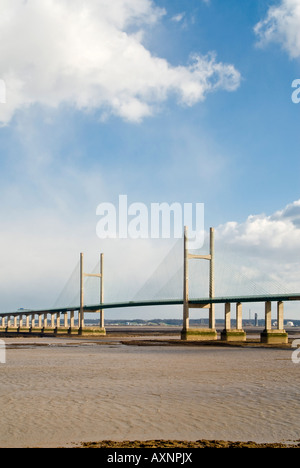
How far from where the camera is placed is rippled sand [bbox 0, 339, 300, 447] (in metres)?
9.21

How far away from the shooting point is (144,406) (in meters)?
12.1

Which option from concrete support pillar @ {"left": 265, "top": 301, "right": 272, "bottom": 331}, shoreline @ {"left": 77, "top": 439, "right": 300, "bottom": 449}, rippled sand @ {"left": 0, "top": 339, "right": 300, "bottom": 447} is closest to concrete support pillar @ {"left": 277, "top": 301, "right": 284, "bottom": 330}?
concrete support pillar @ {"left": 265, "top": 301, "right": 272, "bottom": 331}

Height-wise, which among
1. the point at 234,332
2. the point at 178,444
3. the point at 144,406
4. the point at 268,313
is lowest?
the point at 234,332

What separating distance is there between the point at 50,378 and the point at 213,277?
144ft

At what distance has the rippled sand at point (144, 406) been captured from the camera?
363 inches

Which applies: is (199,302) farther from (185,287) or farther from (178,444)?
(178,444)

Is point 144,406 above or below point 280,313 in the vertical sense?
above

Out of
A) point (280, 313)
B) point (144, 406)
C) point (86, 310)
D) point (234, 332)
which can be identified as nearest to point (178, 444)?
point (144, 406)

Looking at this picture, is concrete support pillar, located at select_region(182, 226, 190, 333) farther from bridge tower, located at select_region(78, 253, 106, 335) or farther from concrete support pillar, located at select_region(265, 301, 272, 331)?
bridge tower, located at select_region(78, 253, 106, 335)

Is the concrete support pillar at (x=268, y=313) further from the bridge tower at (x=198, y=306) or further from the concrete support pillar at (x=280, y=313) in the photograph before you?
the bridge tower at (x=198, y=306)

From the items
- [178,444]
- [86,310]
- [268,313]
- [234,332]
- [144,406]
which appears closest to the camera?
[178,444]

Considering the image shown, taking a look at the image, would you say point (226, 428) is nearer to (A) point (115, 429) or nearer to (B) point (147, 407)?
(A) point (115, 429)

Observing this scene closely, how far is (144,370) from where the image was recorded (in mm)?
21234
